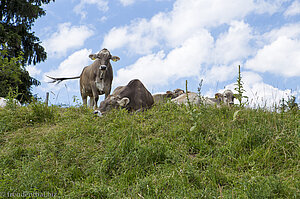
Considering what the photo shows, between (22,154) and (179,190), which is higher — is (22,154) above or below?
above

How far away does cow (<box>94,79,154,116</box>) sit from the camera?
9.17m

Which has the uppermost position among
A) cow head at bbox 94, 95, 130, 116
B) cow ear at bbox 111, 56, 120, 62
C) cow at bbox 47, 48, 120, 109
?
cow ear at bbox 111, 56, 120, 62

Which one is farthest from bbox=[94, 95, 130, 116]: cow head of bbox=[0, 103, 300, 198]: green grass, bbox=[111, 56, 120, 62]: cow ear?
bbox=[111, 56, 120, 62]: cow ear

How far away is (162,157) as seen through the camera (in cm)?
504

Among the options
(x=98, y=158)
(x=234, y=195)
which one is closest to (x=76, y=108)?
(x=98, y=158)

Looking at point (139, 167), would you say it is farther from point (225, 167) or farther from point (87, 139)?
point (87, 139)

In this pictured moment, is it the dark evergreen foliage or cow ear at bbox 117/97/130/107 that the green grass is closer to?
cow ear at bbox 117/97/130/107

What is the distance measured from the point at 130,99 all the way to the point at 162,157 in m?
4.79

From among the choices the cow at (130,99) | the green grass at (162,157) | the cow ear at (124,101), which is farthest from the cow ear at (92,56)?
the green grass at (162,157)

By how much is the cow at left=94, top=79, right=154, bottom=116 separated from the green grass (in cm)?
201

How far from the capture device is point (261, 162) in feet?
15.3

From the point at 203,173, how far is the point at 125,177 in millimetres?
1199

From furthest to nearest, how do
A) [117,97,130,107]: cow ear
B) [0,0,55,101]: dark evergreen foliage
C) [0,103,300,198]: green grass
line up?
[0,0,55,101]: dark evergreen foliage → [117,97,130,107]: cow ear → [0,103,300,198]: green grass

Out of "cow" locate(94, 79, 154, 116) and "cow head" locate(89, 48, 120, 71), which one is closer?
"cow" locate(94, 79, 154, 116)
